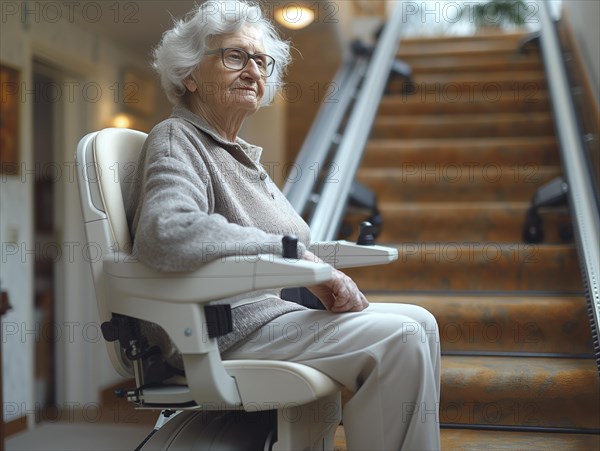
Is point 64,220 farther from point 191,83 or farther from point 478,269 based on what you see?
point 191,83

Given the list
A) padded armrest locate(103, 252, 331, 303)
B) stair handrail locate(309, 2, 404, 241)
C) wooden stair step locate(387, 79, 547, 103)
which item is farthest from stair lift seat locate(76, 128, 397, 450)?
wooden stair step locate(387, 79, 547, 103)

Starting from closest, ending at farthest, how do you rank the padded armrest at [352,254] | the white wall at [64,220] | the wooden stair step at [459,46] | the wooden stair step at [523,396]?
the padded armrest at [352,254], the wooden stair step at [523,396], the white wall at [64,220], the wooden stair step at [459,46]

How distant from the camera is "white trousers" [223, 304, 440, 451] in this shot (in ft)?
4.46

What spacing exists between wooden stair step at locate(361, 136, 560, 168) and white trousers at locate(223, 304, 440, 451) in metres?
2.53

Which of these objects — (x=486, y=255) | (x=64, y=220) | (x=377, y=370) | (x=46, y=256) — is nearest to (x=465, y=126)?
(x=486, y=255)

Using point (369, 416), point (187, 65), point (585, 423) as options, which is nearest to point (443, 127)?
point (585, 423)

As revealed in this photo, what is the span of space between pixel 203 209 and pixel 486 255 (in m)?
1.81

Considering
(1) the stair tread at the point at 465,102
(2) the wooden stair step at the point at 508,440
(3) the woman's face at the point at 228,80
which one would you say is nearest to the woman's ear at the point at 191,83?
(3) the woman's face at the point at 228,80

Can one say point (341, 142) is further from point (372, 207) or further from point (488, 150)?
point (488, 150)

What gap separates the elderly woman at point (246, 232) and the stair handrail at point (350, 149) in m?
0.97

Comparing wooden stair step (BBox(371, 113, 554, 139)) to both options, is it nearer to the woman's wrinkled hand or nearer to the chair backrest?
the woman's wrinkled hand

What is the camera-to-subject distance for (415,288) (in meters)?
2.99

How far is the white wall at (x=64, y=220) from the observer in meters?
3.66

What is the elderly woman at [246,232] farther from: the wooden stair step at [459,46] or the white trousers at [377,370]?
the wooden stair step at [459,46]
